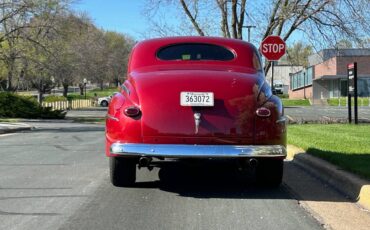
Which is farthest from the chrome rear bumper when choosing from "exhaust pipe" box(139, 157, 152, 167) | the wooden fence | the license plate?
the wooden fence

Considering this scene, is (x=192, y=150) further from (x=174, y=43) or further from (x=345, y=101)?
(x=345, y=101)

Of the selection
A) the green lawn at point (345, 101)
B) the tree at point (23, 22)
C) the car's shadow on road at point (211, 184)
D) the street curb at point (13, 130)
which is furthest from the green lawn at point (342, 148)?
the green lawn at point (345, 101)

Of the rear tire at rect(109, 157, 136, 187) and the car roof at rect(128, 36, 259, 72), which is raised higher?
the car roof at rect(128, 36, 259, 72)

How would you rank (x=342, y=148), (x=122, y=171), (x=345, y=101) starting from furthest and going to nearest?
1. (x=345, y=101)
2. (x=342, y=148)
3. (x=122, y=171)

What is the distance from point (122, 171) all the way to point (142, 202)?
76 cm

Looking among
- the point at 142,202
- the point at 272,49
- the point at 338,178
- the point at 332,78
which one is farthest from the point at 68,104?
the point at 142,202

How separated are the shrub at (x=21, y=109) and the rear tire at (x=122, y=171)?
93.8 ft

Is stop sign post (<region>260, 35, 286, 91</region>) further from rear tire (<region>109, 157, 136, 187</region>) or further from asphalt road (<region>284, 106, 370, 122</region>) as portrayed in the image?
rear tire (<region>109, 157, 136, 187</region>)

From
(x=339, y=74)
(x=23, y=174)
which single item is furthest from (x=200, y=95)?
(x=339, y=74)

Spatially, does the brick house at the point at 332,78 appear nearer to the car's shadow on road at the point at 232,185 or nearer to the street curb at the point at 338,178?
the street curb at the point at 338,178

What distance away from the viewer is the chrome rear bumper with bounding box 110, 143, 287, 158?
6.15 m

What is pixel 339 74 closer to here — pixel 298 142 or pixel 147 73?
pixel 298 142

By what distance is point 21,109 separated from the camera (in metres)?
34.2

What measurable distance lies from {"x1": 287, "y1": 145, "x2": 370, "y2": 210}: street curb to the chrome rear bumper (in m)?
1.17
